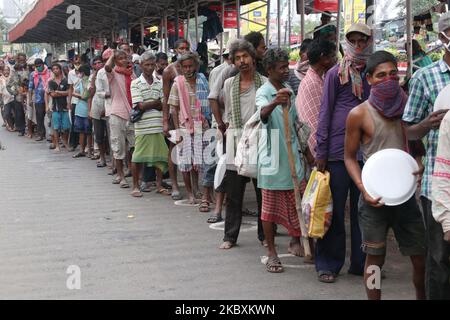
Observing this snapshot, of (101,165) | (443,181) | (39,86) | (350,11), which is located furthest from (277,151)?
(39,86)

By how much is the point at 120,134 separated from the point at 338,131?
4750 millimetres

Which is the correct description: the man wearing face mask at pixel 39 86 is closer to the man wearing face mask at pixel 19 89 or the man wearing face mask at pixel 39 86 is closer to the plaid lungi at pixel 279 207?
the man wearing face mask at pixel 19 89

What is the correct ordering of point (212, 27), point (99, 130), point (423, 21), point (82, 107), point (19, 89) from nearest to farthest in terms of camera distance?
point (423, 21)
point (99, 130)
point (82, 107)
point (212, 27)
point (19, 89)

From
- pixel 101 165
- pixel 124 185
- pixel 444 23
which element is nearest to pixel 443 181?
pixel 444 23

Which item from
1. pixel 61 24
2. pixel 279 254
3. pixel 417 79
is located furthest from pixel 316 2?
pixel 61 24

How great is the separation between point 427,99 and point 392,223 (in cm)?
80

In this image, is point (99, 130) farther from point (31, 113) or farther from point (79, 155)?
point (31, 113)

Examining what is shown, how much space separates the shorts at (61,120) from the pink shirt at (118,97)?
4540mm

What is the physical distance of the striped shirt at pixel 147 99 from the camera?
850 centimetres

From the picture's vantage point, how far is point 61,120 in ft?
44.1

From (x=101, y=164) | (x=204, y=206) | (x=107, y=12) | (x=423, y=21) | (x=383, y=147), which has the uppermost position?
(x=107, y=12)

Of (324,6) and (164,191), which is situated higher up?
(324,6)

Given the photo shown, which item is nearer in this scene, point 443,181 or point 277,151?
point 443,181

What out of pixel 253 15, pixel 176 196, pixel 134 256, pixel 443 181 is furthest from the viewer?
pixel 253 15
